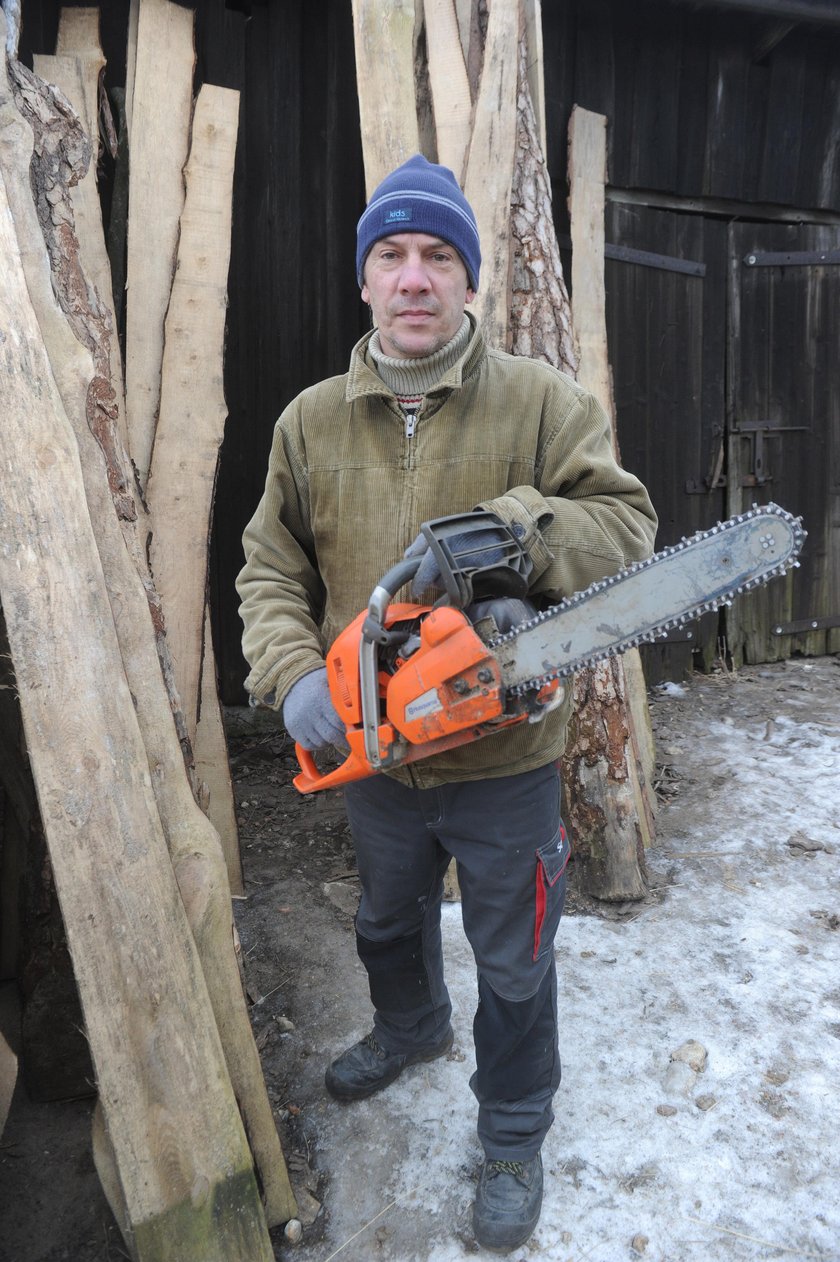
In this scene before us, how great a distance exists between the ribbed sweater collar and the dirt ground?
181 cm

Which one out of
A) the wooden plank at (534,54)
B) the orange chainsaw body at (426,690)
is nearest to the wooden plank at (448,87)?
the wooden plank at (534,54)

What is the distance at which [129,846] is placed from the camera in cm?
172

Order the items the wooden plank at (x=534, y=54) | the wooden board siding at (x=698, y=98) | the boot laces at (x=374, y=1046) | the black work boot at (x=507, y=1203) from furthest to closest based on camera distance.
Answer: the wooden board siding at (x=698, y=98), the wooden plank at (x=534, y=54), the boot laces at (x=374, y=1046), the black work boot at (x=507, y=1203)

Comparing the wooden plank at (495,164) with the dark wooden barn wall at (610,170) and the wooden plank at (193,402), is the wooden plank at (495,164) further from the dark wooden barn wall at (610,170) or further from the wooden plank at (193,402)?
the dark wooden barn wall at (610,170)

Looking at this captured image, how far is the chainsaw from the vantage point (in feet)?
4.52

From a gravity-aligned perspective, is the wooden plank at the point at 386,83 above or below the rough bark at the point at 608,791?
above

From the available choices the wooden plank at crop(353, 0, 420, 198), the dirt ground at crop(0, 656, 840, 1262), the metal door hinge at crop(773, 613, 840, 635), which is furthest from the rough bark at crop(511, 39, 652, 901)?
the metal door hinge at crop(773, 613, 840, 635)

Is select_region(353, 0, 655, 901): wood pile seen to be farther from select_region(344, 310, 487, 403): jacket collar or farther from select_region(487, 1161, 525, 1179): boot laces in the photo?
select_region(344, 310, 487, 403): jacket collar

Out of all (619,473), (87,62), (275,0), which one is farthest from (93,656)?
(275,0)

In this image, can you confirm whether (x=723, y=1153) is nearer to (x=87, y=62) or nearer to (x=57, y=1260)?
(x=57, y=1260)

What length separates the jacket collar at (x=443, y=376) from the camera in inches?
68.9

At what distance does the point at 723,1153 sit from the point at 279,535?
182 cm

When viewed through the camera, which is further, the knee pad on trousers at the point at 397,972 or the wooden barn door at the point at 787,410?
the wooden barn door at the point at 787,410

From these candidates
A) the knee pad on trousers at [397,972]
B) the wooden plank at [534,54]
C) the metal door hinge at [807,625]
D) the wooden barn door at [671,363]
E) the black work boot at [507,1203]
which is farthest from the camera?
the metal door hinge at [807,625]
